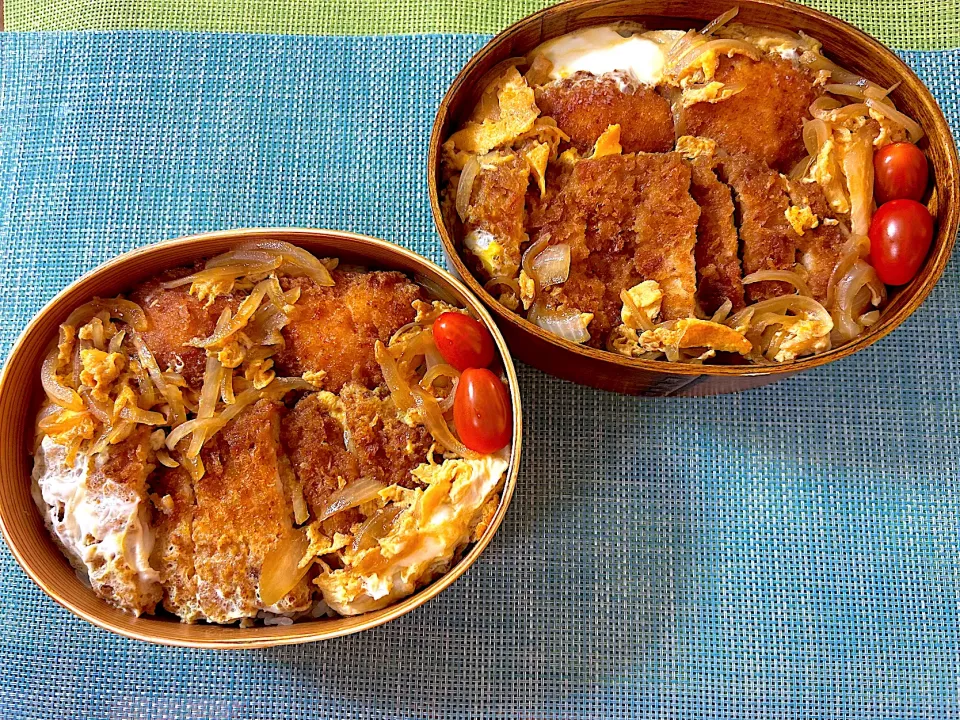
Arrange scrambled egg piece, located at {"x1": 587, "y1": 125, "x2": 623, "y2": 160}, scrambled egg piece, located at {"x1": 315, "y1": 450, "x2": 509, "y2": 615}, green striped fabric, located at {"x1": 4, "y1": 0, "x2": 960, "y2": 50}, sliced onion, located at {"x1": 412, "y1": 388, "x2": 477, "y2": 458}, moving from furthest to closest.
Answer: green striped fabric, located at {"x1": 4, "y1": 0, "x2": 960, "y2": 50}, scrambled egg piece, located at {"x1": 587, "y1": 125, "x2": 623, "y2": 160}, sliced onion, located at {"x1": 412, "y1": 388, "x2": 477, "y2": 458}, scrambled egg piece, located at {"x1": 315, "y1": 450, "x2": 509, "y2": 615}

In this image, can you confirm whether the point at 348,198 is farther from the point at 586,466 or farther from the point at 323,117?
the point at 586,466

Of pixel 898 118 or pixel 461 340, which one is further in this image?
pixel 898 118

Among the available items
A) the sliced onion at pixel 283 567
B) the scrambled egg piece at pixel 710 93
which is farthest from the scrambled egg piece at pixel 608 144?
the sliced onion at pixel 283 567

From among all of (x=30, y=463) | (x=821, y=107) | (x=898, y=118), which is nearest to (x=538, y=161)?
(x=821, y=107)

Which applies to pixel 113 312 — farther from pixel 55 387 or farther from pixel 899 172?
pixel 899 172

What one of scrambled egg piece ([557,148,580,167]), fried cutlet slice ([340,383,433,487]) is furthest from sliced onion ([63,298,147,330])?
scrambled egg piece ([557,148,580,167])

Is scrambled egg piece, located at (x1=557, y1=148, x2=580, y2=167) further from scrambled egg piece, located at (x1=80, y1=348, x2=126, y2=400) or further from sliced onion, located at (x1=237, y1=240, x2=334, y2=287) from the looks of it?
scrambled egg piece, located at (x1=80, y1=348, x2=126, y2=400)

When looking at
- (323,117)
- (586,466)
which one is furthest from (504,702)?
(323,117)

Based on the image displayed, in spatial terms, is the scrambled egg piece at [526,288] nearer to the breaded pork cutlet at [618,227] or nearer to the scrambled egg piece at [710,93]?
the breaded pork cutlet at [618,227]
